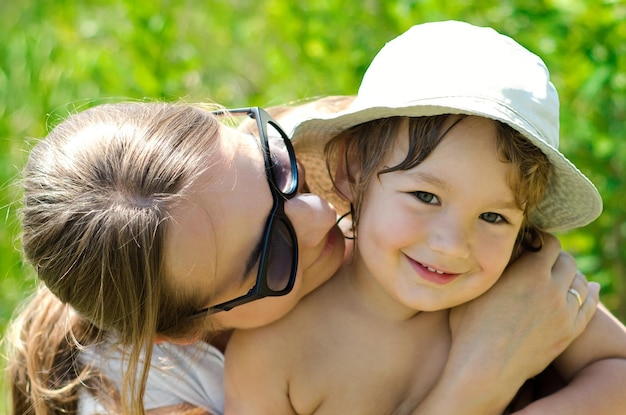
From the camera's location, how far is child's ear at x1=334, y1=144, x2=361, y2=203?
8.13 feet

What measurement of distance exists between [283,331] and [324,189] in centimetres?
46

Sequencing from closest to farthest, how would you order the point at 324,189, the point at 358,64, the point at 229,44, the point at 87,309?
the point at 87,309
the point at 324,189
the point at 358,64
the point at 229,44

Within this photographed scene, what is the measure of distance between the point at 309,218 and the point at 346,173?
0.25 metres

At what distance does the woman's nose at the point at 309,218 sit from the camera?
7.57ft

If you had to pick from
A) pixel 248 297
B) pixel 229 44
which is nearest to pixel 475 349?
pixel 248 297

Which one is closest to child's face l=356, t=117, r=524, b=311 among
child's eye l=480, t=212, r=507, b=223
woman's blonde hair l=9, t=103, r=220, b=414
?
child's eye l=480, t=212, r=507, b=223

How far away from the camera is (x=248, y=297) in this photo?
2279 mm

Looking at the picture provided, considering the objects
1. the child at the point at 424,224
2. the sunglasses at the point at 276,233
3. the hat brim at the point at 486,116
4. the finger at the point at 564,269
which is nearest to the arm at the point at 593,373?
A: the child at the point at 424,224

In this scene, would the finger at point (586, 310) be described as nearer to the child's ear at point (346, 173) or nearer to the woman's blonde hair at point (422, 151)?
the woman's blonde hair at point (422, 151)

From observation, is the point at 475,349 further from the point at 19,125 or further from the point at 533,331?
the point at 19,125

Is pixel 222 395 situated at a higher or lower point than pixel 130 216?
lower

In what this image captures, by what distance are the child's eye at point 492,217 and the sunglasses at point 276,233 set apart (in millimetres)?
482

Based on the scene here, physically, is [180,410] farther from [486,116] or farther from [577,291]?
[486,116]

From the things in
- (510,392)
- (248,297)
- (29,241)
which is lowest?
(510,392)
